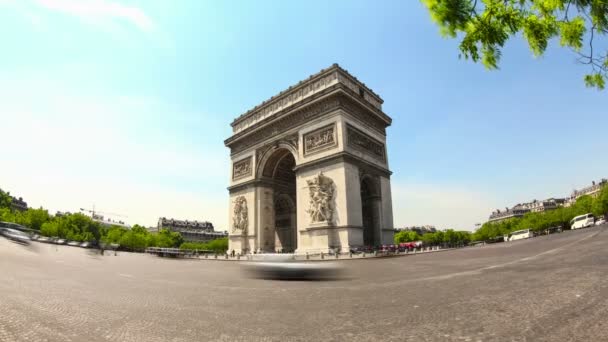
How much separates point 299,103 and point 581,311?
90.8ft

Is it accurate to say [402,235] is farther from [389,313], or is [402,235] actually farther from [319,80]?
[389,313]

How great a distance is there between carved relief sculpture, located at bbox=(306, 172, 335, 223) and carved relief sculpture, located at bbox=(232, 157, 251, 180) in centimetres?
1036

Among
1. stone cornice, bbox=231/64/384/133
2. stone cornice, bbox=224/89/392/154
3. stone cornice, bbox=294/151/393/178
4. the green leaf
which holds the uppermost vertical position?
stone cornice, bbox=231/64/384/133

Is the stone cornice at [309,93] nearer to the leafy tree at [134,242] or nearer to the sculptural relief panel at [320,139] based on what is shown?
the sculptural relief panel at [320,139]

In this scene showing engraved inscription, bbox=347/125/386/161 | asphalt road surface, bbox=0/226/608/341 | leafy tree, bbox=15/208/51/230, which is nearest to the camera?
asphalt road surface, bbox=0/226/608/341

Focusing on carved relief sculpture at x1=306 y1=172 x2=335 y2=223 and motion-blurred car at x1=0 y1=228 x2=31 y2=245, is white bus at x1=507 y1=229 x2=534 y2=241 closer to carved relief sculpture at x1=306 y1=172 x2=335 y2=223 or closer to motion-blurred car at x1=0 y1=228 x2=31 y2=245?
carved relief sculpture at x1=306 y1=172 x2=335 y2=223

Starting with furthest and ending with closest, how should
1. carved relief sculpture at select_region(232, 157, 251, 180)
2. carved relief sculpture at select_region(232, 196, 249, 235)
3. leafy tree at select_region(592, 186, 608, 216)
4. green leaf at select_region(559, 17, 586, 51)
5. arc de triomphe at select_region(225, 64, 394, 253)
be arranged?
leafy tree at select_region(592, 186, 608, 216)
carved relief sculpture at select_region(232, 157, 251, 180)
carved relief sculpture at select_region(232, 196, 249, 235)
arc de triomphe at select_region(225, 64, 394, 253)
green leaf at select_region(559, 17, 586, 51)

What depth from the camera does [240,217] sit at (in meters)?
33.6

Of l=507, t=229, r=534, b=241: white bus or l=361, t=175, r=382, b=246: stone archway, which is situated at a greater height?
l=361, t=175, r=382, b=246: stone archway

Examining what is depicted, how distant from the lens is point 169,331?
3.46 metres

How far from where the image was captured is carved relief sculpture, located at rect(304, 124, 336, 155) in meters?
27.1

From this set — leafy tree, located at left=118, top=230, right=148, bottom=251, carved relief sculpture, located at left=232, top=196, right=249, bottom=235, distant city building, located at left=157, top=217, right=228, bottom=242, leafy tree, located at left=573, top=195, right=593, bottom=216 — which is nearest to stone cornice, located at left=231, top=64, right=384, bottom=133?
carved relief sculpture, located at left=232, top=196, right=249, bottom=235

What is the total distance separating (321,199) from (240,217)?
1144cm

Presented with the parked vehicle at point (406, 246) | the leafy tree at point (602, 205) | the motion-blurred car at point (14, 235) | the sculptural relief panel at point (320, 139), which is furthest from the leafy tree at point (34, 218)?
the leafy tree at point (602, 205)
